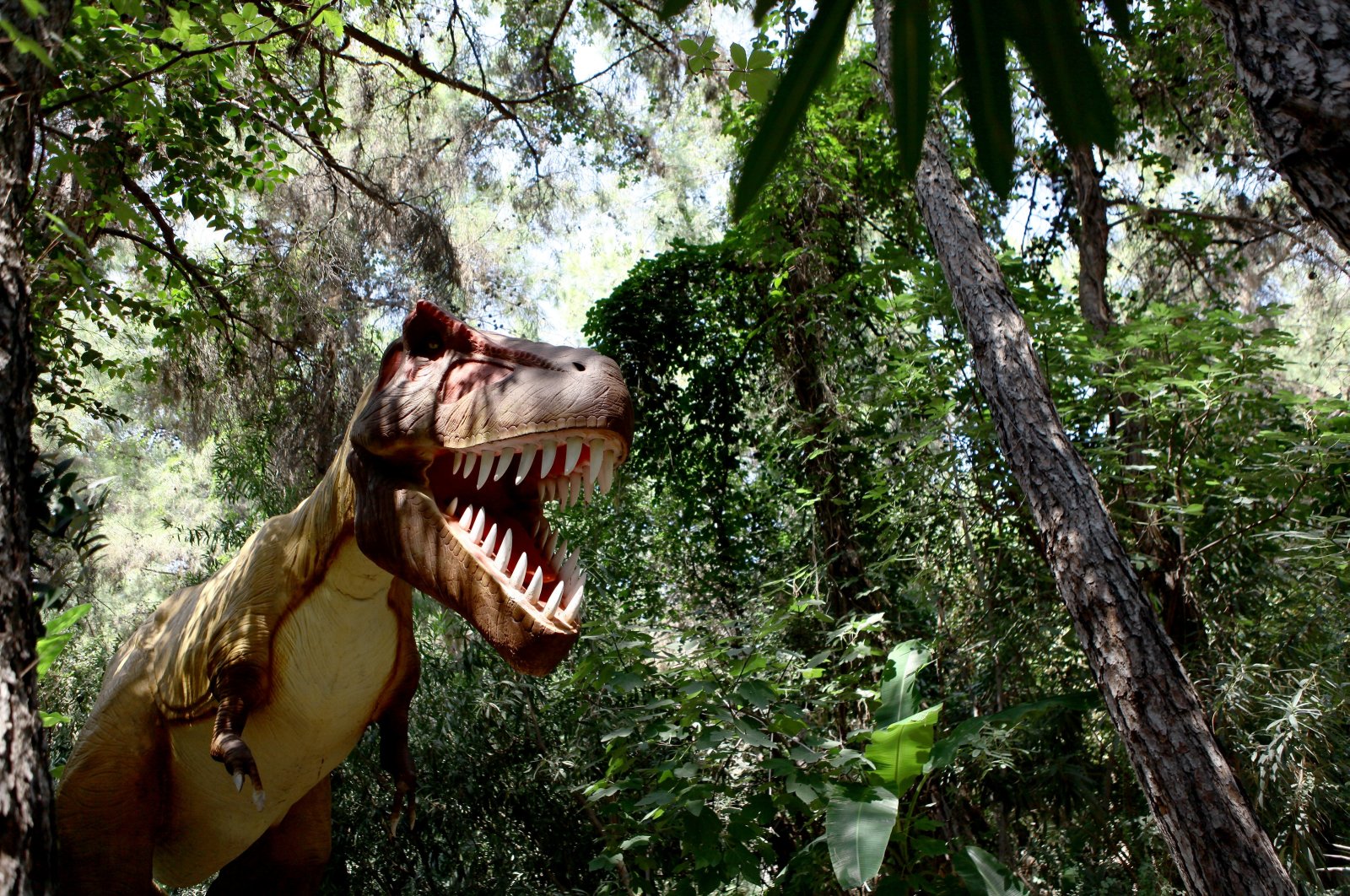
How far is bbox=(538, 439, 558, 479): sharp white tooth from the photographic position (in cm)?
190

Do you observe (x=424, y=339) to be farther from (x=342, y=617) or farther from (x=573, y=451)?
(x=342, y=617)

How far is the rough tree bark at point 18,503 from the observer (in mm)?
1276

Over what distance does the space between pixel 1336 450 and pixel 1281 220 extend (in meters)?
4.16

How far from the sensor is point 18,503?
1.48 metres

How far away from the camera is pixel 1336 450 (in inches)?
149

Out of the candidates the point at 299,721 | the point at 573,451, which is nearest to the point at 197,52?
the point at 573,451

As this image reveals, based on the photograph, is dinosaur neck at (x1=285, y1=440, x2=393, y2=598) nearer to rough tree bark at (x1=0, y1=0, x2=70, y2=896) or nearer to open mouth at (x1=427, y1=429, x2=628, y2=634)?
open mouth at (x1=427, y1=429, x2=628, y2=634)

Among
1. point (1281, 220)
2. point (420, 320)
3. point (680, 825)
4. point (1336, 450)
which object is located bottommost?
point (680, 825)

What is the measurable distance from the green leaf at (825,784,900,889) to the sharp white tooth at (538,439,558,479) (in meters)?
1.42

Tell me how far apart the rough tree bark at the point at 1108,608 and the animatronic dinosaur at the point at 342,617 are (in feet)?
4.62

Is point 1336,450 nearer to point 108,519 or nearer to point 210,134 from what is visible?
point 210,134

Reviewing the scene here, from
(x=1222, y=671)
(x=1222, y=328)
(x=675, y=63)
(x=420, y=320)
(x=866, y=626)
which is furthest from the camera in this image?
(x=675, y=63)

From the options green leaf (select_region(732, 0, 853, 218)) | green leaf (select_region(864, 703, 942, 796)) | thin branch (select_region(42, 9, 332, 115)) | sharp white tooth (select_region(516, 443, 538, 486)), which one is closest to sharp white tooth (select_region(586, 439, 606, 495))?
sharp white tooth (select_region(516, 443, 538, 486))

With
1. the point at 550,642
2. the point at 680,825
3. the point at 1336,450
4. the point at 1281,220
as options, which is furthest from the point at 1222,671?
the point at 1281,220
